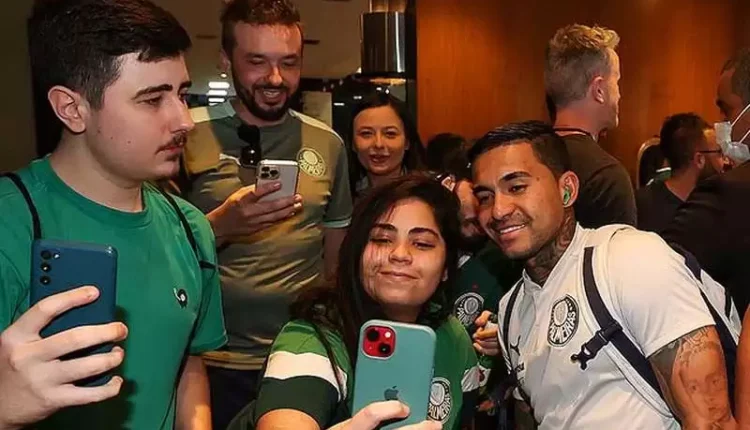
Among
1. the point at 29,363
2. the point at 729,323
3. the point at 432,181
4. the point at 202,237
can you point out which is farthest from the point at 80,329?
the point at 729,323

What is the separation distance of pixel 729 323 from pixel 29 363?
1.22m

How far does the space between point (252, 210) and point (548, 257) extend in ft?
2.18

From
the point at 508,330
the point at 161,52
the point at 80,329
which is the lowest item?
the point at 508,330

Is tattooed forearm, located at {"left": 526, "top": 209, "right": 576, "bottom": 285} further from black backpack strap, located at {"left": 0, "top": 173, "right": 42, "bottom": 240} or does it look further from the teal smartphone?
black backpack strap, located at {"left": 0, "top": 173, "right": 42, "bottom": 240}

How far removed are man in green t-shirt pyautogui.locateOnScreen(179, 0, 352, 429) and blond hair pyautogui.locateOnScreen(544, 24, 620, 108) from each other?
91 centimetres

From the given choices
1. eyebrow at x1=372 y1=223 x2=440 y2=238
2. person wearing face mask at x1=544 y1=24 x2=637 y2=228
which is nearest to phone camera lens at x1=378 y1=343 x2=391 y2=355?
eyebrow at x1=372 y1=223 x2=440 y2=238

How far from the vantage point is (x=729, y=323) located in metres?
1.44

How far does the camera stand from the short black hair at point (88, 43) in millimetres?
1082

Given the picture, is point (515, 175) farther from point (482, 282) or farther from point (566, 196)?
point (482, 282)

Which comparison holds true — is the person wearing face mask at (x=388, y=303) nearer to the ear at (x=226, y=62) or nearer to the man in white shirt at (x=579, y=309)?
the man in white shirt at (x=579, y=309)

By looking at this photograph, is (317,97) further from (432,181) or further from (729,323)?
(729,323)

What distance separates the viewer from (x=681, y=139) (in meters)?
3.59

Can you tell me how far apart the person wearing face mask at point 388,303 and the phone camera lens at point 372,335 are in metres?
0.19

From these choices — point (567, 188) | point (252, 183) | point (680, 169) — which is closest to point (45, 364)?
point (567, 188)
